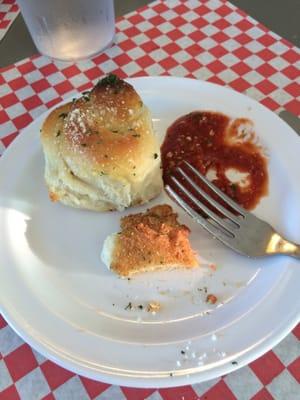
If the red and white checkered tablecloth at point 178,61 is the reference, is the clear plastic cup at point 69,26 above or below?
above

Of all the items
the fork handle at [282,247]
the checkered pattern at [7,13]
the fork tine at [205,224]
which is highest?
the checkered pattern at [7,13]

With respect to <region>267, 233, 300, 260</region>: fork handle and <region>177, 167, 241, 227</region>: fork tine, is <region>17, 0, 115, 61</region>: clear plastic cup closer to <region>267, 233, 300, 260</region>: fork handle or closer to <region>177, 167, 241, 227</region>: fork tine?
<region>177, 167, 241, 227</region>: fork tine

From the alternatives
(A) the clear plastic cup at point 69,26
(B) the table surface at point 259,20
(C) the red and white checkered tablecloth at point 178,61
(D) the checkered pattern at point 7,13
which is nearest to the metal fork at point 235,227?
(C) the red and white checkered tablecloth at point 178,61

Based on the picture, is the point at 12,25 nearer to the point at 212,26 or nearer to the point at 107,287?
the point at 212,26

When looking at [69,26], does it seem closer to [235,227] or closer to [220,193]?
[220,193]

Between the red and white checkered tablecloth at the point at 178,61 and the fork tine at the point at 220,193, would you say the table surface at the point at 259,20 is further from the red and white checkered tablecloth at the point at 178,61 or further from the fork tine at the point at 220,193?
the fork tine at the point at 220,193

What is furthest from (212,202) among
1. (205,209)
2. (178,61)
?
(178,61)

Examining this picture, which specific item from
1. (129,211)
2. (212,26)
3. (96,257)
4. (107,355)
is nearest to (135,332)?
(107,355)

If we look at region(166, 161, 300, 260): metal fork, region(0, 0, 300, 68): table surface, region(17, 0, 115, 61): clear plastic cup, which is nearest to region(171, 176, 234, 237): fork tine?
region(166, 161, 300, 260): metal fork
